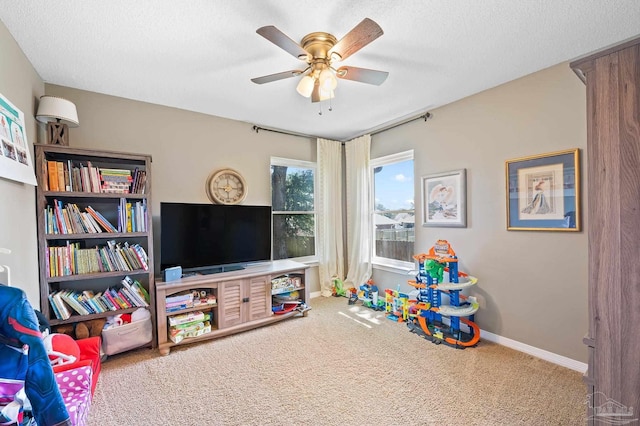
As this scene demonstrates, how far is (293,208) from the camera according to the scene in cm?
394

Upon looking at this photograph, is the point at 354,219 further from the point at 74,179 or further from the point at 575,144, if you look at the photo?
the point at 74,179

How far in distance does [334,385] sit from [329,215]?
8.06 feet

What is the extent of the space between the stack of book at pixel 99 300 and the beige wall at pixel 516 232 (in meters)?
3.06

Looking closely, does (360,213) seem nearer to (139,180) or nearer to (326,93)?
(326,93)

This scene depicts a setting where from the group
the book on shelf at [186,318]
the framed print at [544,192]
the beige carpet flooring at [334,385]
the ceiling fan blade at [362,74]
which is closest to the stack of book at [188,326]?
the book on shelf at [186,318]

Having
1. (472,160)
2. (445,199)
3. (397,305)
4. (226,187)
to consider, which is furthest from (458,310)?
(226,187)

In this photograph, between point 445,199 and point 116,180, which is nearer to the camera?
point 116,180

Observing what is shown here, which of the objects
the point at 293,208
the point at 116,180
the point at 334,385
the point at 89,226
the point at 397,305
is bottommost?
the point at 334,385

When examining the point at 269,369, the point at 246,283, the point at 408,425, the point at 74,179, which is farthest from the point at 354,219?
the point at 74,179

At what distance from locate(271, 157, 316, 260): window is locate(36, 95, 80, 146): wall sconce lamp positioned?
80.6 inches

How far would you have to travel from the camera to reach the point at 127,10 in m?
1.54

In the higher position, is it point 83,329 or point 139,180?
point 139,180

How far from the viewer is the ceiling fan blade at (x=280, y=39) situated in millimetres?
1374

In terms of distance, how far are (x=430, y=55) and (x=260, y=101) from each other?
1.64 metres
